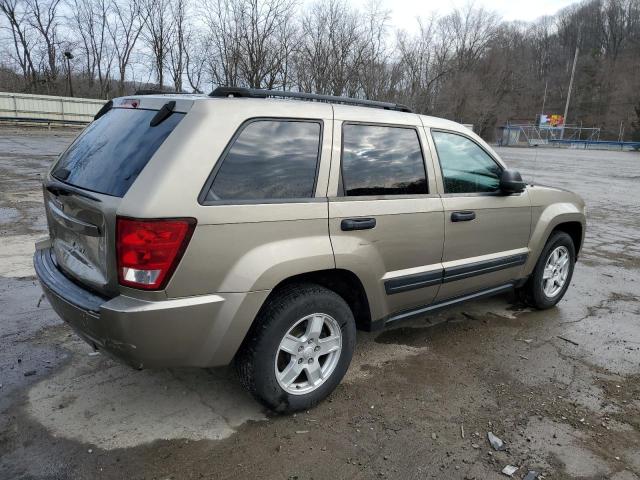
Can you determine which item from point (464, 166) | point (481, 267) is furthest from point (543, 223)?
point (464, 166)

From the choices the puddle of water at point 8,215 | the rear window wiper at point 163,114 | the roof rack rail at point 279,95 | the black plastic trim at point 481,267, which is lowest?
the puddle of water at point 8,215

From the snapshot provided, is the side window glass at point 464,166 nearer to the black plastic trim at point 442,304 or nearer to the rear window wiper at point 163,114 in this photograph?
the black plastic trim at point 442,304

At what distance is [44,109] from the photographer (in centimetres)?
3017

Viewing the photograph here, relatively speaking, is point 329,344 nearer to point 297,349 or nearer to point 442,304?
point 297,349

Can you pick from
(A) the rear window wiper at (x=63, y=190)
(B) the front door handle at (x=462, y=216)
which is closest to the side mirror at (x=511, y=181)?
(B) the front door handle at (x=462, y=216)

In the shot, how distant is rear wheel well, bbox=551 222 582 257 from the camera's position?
4864 mm

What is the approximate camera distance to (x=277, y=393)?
285cm

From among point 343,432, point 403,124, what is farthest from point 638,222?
Result: point 343,432

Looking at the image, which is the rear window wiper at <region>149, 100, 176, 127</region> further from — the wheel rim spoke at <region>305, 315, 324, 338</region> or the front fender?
the front fender

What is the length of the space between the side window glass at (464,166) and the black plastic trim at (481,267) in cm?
57

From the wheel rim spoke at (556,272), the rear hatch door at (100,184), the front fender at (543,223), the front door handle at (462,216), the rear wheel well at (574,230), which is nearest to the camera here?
the rear hatch door at (100,184)

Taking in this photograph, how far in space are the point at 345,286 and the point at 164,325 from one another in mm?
1219

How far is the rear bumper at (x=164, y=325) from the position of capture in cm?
237

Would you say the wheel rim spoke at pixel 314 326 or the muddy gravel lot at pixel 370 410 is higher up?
the wheel rim spoke at pixel 314 326
